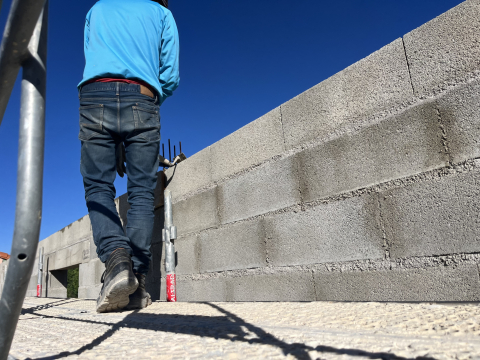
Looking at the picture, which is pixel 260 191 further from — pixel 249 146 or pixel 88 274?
pixel 88 274

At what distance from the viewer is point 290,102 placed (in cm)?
188

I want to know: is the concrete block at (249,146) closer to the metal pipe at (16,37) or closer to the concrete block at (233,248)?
the concrete block at (233,248)

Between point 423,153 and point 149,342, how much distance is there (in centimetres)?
112

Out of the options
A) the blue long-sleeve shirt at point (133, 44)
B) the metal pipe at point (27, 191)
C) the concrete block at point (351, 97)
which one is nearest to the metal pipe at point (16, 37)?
the metal pipe at point (27, 191)

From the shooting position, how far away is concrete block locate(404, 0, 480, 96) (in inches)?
49.8

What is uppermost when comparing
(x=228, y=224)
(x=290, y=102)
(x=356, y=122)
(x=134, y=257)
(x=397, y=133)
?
(x=290, y=102)

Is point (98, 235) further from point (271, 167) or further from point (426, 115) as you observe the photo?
point (426, 115)

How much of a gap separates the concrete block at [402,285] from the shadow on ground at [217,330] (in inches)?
19.3

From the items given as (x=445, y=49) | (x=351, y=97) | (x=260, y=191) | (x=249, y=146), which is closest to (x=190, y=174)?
(x=249, y=146)

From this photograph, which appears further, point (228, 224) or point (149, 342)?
point (228, 224)

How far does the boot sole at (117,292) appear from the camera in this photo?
4.89ft

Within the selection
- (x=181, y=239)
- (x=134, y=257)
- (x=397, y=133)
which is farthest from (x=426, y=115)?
(x=181, y=239)

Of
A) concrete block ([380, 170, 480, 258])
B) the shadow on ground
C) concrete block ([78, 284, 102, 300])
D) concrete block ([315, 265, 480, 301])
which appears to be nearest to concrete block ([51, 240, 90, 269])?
concrete block ([78, 284, 102, 300])

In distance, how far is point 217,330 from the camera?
3.20ft
